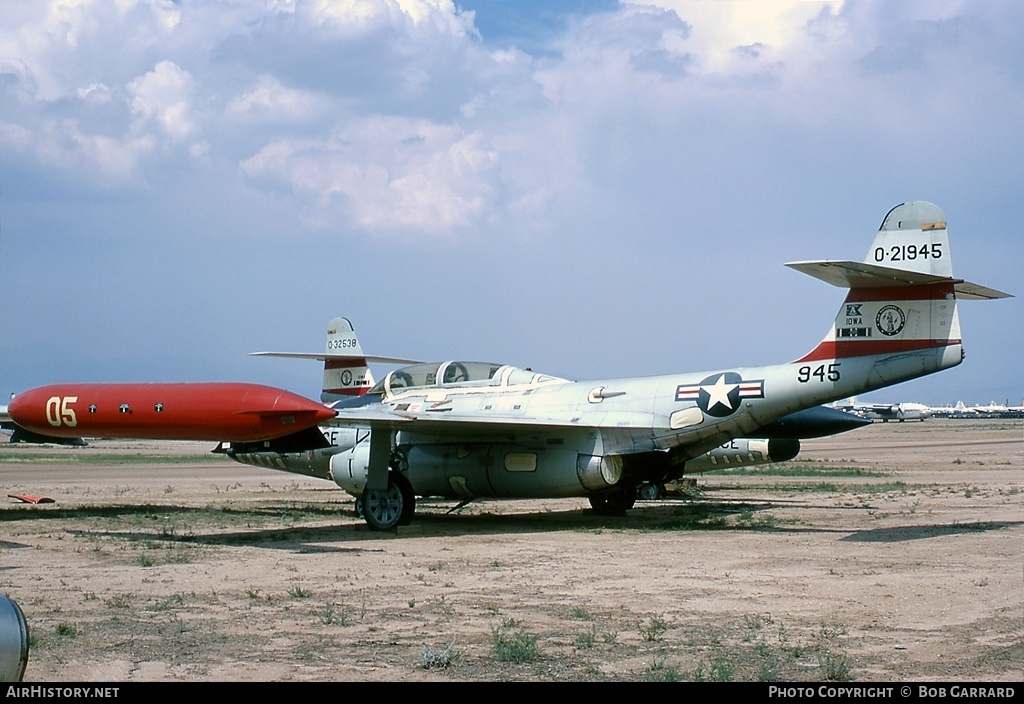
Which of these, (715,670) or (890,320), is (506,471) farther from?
(715,670)

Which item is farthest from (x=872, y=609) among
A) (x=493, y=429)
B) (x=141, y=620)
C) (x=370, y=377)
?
(x=370, y=377)

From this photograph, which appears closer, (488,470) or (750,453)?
(488,470)

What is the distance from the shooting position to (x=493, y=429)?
1609 centimetres

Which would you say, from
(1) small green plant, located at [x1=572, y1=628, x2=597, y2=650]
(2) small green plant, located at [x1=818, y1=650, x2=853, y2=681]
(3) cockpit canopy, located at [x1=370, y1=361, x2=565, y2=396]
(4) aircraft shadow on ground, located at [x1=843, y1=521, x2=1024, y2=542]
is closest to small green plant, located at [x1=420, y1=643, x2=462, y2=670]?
(1) small green plant, located at [x1=572, y1=628, x2=597, y2=650]

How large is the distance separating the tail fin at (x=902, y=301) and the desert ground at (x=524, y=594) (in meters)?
2.47

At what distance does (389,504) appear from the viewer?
16.5 metres

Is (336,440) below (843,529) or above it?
above

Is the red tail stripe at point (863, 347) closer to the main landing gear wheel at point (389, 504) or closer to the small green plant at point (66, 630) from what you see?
the main landing gear wheel at point (389, 504)

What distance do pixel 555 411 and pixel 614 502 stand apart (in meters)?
2.48

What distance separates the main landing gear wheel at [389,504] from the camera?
53.5ft

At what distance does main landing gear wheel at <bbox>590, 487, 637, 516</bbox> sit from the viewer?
18.4m

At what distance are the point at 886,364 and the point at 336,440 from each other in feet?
31.8

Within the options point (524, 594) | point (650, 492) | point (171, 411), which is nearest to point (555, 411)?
point (650, 492)
